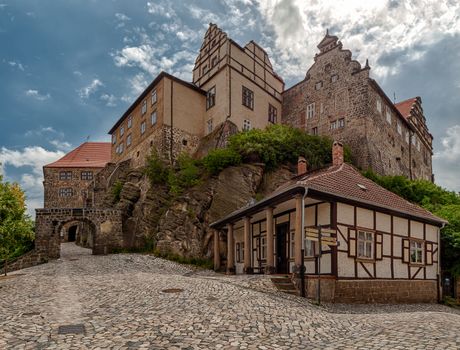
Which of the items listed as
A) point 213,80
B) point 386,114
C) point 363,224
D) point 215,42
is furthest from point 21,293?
point 386,114

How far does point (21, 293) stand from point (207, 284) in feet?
21.7

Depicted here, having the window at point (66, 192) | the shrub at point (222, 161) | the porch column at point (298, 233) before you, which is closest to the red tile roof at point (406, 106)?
the shrub at point (222, 161)

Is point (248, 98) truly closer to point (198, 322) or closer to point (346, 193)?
point (346, 193)

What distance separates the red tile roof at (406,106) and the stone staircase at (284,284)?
129 feet

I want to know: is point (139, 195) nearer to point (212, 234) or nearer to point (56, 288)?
point (212, 234)

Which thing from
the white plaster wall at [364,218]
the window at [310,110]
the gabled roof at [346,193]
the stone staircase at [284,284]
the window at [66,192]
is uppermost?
the window at [310,110]

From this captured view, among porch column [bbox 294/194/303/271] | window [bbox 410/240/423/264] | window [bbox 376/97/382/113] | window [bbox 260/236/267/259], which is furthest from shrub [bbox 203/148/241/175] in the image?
window [bbox 376/97/382/113]

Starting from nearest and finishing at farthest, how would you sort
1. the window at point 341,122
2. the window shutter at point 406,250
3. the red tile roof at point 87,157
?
the window shutter at point 406,250, the window at point 341,122, the red tile roof at point 87,157

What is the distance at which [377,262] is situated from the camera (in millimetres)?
17531

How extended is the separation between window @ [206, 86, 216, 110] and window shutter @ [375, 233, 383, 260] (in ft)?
81.0

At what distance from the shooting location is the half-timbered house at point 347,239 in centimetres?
1546

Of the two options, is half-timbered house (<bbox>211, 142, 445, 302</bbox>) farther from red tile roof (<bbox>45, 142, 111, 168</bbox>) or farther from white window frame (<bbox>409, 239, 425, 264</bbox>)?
red tile roof (<bbox>45, 142, 111, 168</bbox>)

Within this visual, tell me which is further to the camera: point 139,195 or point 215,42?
point 215,42

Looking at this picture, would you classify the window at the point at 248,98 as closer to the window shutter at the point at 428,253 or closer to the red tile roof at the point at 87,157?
the window shutter at the point at 428,253
